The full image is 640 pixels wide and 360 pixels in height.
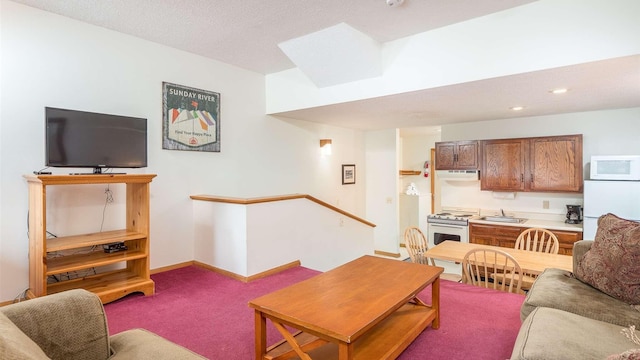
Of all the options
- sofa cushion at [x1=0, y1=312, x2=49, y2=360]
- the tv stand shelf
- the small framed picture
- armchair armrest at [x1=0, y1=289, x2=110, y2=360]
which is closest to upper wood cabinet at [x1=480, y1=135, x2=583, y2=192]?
the small framed picture

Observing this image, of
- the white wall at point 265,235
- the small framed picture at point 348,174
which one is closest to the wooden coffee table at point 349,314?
the white wall at point 265,235

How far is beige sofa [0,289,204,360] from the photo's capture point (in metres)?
1.40

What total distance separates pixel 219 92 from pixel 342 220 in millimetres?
2411

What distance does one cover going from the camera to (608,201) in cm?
404

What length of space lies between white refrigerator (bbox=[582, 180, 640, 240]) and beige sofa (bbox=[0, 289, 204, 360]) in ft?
15.5

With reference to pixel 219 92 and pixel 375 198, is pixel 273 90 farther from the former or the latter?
pixel 375 198

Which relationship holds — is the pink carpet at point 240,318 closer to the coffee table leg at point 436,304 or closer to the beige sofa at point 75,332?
the coffee table leg at point 436,304

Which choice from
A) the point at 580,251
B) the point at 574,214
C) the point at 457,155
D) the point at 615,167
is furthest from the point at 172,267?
the point at 615,167

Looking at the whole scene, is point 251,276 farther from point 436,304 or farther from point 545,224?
point 545,224

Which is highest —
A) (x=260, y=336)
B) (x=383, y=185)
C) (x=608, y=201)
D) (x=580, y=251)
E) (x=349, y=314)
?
(x=383, y=185)

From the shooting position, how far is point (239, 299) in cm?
301

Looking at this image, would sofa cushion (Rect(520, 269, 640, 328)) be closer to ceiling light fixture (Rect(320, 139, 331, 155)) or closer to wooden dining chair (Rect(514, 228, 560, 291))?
wooden dining chair (Rect(514, 228, 560, 291))

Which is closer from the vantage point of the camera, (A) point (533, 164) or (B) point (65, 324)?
(B) point (65, 324)

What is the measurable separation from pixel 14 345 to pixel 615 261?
2.97 meters
